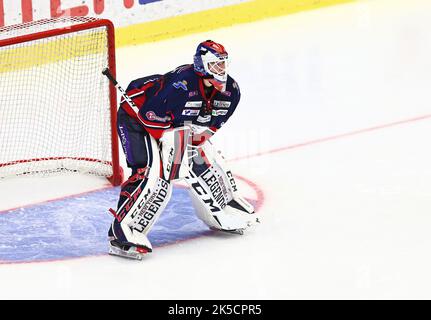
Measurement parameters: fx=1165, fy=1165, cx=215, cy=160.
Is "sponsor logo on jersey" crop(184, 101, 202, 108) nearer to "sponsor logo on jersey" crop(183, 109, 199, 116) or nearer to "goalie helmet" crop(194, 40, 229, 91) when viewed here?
"sponsor logo on jersey" crop(183, 109, 199, 116)

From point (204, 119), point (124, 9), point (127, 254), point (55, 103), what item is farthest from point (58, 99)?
point (127, 254)

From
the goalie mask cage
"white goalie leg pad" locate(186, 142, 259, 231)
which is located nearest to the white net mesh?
the goalie mask cage

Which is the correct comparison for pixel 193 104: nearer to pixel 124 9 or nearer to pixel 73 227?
pixel 73 227

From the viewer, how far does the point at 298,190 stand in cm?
691

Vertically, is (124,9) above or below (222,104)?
below

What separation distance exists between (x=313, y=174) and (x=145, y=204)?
5.74 ft

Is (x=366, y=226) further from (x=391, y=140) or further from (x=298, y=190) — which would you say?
(x=391, y=140)

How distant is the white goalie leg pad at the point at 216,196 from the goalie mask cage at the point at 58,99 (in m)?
1.10

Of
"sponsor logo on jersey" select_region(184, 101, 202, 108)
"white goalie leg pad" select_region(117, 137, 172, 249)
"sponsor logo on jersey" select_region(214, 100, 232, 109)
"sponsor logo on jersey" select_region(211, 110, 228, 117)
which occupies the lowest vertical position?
"white goalie leg pad" select_region(117, 137, 172, 249)

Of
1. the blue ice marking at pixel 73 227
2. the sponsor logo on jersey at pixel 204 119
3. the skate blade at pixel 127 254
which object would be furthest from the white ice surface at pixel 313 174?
the sponsor logo on jersey at pixel 204 119

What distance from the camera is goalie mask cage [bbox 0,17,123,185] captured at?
719 centimetres

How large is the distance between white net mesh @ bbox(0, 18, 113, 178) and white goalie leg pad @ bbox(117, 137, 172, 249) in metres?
1.50

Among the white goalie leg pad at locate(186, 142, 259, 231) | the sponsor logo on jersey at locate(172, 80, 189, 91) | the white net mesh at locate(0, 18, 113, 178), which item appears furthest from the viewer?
the white net mesh at locate(0, 18, 113, 178)

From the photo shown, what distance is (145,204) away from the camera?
226 inches
